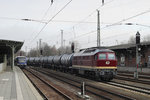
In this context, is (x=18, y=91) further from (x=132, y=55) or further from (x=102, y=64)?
(x=132, y=55)

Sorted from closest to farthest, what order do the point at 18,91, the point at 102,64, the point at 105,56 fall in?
1. the point at 18,91
2. the point at 102,64
3. the point at 105,56

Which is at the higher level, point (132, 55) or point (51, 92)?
point (132, 55)

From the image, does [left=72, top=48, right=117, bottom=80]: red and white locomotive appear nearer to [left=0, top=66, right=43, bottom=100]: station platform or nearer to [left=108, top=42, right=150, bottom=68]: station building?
[left=0, top=66, right=43, bottom=100]: station platform

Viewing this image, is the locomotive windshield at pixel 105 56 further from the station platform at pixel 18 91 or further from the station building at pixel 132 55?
the station building at pixel 132 55

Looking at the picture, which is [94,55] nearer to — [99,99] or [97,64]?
[97,64]

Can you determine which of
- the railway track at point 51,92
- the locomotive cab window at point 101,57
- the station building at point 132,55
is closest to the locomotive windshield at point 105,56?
the locomotive cab window at point 101,57

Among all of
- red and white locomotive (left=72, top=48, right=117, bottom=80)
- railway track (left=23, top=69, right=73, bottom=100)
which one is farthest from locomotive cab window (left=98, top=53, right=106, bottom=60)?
railway track (left=23, top=69, right=73, bottom=100)

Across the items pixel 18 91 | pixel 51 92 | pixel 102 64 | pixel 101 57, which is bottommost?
pixel 51 92

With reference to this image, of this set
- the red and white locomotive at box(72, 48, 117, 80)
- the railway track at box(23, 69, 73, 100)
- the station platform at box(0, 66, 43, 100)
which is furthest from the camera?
the red and white locomotive at box(72, 48, 117, 80)

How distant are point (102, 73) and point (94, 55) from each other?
209 centimetres

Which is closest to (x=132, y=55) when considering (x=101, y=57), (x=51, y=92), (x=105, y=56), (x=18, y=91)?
(x=105, y=56)

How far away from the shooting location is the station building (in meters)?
35.6

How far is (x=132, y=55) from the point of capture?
39312 mm

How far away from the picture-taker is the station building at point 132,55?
35625 mm
